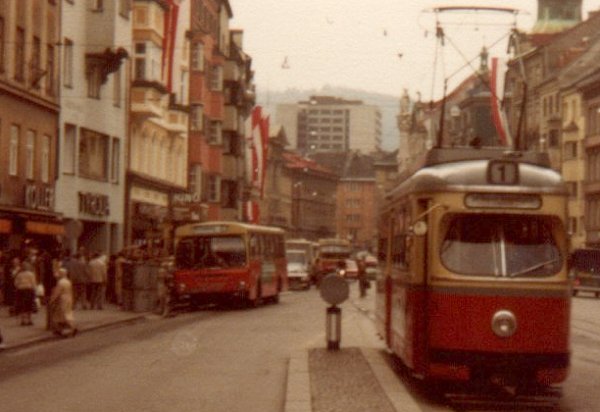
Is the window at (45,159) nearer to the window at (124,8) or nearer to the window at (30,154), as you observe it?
the window at (30,154)

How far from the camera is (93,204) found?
59906 mm

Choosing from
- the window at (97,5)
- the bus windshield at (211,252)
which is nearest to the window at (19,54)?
the bus windshield at (211,252)

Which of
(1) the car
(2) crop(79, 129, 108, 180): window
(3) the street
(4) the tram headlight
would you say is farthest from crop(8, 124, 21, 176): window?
(1) the car

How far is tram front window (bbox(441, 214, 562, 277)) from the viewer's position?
18969 mm

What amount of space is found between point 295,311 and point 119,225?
16645 mm

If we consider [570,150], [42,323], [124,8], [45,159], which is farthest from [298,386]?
[570,150]

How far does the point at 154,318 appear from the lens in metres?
46.2

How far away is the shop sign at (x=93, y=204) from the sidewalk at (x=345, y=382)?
28.7 metres

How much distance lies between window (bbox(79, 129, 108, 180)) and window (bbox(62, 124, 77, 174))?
958mm

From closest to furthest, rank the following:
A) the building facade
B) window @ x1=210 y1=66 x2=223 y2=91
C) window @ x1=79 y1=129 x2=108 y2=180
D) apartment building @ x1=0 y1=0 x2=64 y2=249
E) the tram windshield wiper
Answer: the tram windshield wiper, apartment building @ x1=0 y1=0 x2=64 y2=249, the building facade, window @ x1=79 y1=129 x2=108 y2=180, window @ x1=210 y1=66 x2=223 y2=91

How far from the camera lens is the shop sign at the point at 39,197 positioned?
50.2 meters

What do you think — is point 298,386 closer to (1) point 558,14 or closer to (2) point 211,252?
(2) point 211,252

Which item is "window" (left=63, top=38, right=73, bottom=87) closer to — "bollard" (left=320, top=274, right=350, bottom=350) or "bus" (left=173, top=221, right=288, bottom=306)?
"bus" (left=173, top=221, right=288, bottom=306)

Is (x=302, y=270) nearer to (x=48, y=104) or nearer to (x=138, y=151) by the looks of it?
(x=138, y=151)
